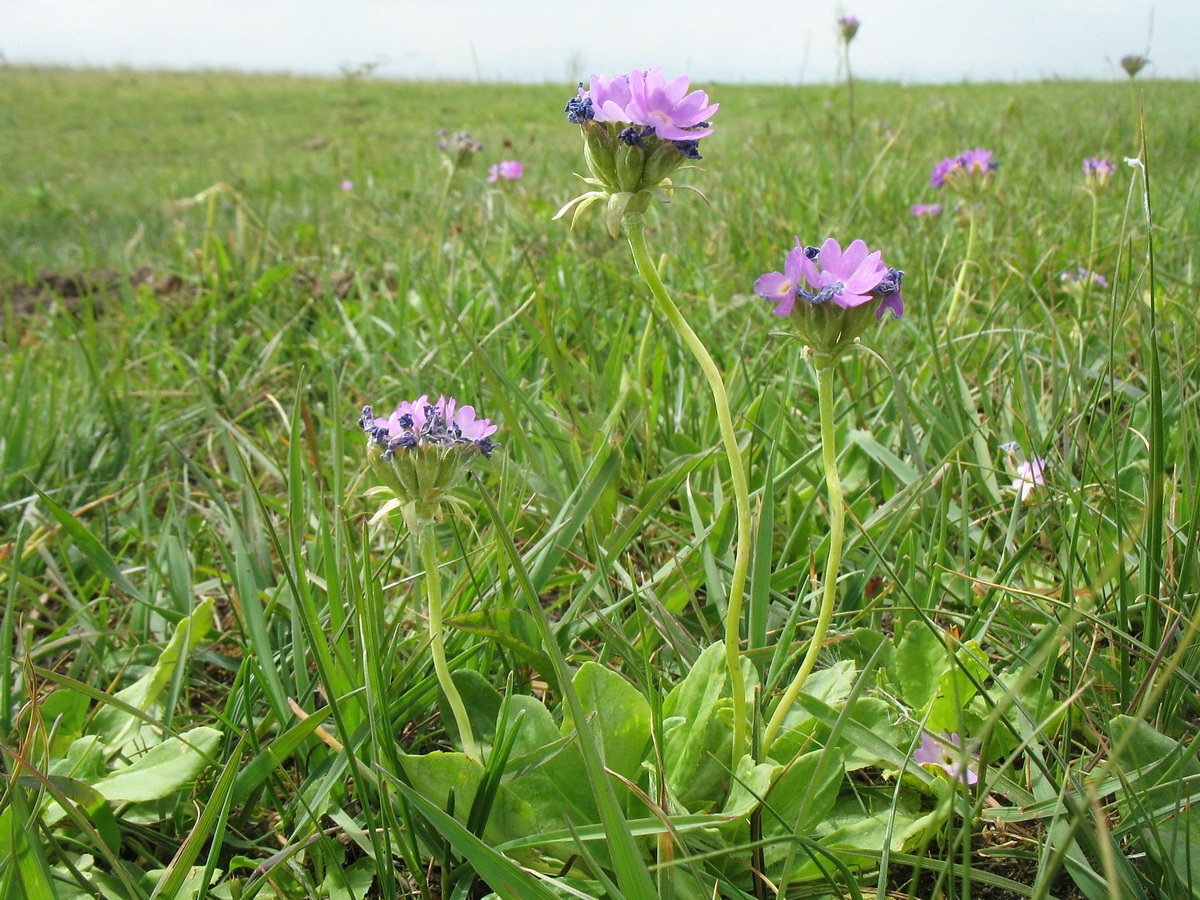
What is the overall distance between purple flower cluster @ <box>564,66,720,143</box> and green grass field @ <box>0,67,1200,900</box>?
45cm

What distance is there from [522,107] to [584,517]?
43.8 ft

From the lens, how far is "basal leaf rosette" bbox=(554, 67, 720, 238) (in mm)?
879

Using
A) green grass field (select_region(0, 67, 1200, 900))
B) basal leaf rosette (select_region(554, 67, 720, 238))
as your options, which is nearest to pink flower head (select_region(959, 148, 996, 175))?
green grass field (select_region(0, 67, 1200, 900))

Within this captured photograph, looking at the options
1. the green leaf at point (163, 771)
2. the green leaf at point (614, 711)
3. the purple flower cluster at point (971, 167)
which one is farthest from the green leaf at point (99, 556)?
the purple flower cluster at point (971, 167)

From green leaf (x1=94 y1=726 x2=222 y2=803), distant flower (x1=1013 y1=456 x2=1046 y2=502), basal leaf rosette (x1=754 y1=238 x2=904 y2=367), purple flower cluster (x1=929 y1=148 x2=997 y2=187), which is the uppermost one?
purple flower cluster (x1=929 y1=148 x2=997 y2=187)

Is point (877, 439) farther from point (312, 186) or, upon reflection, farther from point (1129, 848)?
point (312, 186)

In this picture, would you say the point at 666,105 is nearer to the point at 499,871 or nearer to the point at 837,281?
the point at 837,281

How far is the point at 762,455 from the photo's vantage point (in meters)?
1.73

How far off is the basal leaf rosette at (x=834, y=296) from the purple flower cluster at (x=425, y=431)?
0.39 m

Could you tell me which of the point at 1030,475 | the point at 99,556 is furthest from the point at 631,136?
the point at 99,556

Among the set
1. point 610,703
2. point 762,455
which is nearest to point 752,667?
point 610,703

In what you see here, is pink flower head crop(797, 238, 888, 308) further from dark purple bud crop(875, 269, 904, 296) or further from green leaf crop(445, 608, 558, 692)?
green leaf crop(445, 608, 558, 692)

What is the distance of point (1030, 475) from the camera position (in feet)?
4.79

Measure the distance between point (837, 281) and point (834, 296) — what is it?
48 mm
